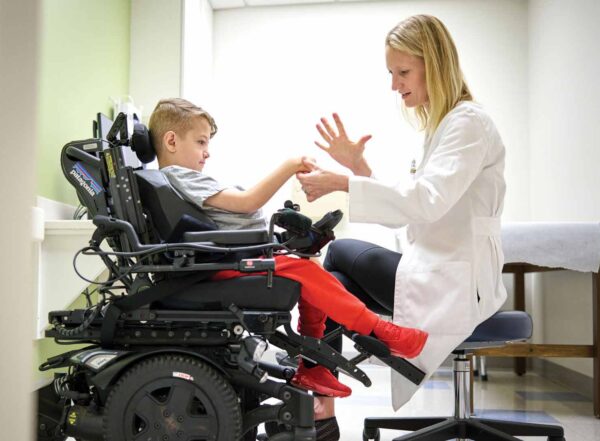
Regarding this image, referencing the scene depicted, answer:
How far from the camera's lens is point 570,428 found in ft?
7.57

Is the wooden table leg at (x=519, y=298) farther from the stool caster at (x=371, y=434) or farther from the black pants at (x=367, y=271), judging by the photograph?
the black pants at (x=367, y=271)

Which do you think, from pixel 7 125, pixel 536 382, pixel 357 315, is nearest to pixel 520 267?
pixel 536 382

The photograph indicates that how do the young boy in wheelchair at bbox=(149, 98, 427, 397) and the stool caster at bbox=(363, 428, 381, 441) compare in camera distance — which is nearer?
the young boy in wheelchair at bbox=(149, 98, 427, 397)

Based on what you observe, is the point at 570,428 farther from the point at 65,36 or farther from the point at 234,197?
the point at 65,36

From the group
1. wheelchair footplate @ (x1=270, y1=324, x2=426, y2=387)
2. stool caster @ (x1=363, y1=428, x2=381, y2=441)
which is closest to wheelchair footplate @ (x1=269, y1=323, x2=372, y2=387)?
wheelchair footplate @ (x1=270, y1=324, x2=426, y2=387)

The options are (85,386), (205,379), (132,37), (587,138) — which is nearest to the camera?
(205,379)

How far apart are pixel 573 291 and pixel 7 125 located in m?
3.48

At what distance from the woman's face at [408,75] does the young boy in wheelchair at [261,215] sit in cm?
44

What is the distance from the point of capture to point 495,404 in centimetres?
283

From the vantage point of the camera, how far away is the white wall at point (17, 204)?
0.32 m

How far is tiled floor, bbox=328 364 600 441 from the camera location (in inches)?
91.6

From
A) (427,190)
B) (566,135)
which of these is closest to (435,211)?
(427,190)

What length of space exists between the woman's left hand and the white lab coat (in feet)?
0.09

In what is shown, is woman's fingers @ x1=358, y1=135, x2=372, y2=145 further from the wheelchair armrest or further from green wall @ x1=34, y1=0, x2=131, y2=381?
green wall @ x1=34, y1=0, x2=131, y2=381
